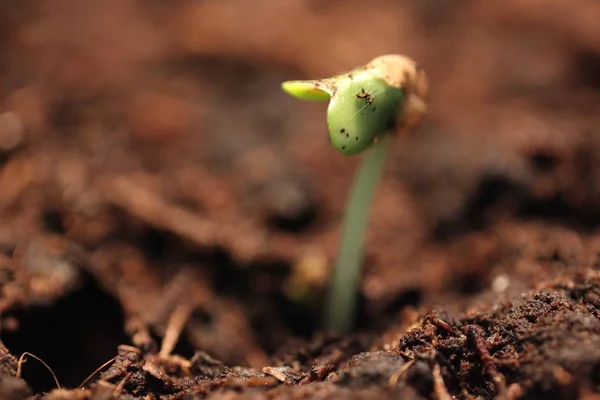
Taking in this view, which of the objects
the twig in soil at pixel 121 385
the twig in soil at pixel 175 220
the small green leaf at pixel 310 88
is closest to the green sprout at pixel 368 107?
the small green leaf at pixel 310 88

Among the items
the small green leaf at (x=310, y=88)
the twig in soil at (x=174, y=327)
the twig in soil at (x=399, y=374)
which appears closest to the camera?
the twig in soil at (x=399, y=374)

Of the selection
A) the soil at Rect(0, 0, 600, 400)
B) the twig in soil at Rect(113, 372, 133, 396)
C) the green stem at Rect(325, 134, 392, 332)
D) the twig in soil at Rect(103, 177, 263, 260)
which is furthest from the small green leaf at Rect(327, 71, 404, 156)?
the twig in soil at Rect(103, 177, 263, 260)

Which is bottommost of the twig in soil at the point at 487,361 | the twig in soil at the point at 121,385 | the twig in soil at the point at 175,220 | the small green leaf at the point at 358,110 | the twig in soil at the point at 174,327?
the twig in soil at the point at 121,385

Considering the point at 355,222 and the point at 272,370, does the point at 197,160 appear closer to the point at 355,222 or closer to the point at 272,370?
the point at 355,222

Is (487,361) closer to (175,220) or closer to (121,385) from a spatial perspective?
(121,385)

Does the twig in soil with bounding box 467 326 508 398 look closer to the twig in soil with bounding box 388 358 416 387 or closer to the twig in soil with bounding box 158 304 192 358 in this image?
the twig in soil with bounding box 388 358 416 387

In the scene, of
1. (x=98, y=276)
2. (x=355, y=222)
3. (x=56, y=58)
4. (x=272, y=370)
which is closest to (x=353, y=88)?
(x=355, y=222)

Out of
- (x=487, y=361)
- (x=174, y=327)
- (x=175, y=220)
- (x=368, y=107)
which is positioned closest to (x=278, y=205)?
(x=175, y=220)

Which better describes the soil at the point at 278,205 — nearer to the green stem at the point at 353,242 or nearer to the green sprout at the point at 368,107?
the green stem at the point at 353,242
